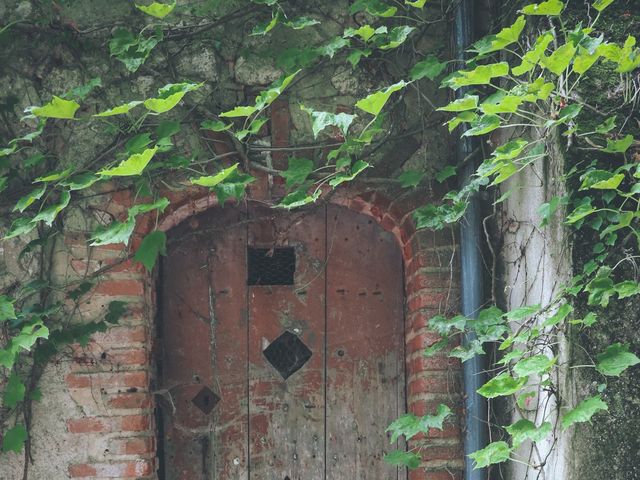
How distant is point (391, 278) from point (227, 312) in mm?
664

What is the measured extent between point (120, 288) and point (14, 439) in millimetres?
628

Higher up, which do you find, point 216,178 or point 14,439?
point 216,178

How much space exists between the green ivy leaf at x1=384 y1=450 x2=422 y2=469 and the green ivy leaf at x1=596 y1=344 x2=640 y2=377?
2.79 feet

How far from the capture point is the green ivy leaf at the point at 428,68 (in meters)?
3.04

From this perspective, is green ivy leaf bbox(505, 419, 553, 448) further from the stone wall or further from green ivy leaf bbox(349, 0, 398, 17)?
green ivy leaf bbox(349, 0, 398, 17)

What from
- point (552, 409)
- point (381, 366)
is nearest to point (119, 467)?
point (381, 366)

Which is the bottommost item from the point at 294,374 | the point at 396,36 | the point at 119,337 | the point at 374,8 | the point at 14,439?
the point at 14,439

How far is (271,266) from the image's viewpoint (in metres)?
3.40

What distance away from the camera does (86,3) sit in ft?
10.5

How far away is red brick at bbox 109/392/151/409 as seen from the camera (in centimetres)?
306

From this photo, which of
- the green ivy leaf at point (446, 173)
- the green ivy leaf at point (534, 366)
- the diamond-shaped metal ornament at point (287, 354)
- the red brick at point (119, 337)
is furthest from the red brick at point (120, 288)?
the green ivy leaf at point (534, 366)

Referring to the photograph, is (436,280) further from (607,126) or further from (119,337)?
(119,337)

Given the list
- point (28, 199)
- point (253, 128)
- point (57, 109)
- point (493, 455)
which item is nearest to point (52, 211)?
point (28, 199)

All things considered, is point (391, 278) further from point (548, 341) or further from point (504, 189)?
point (548, 341)
